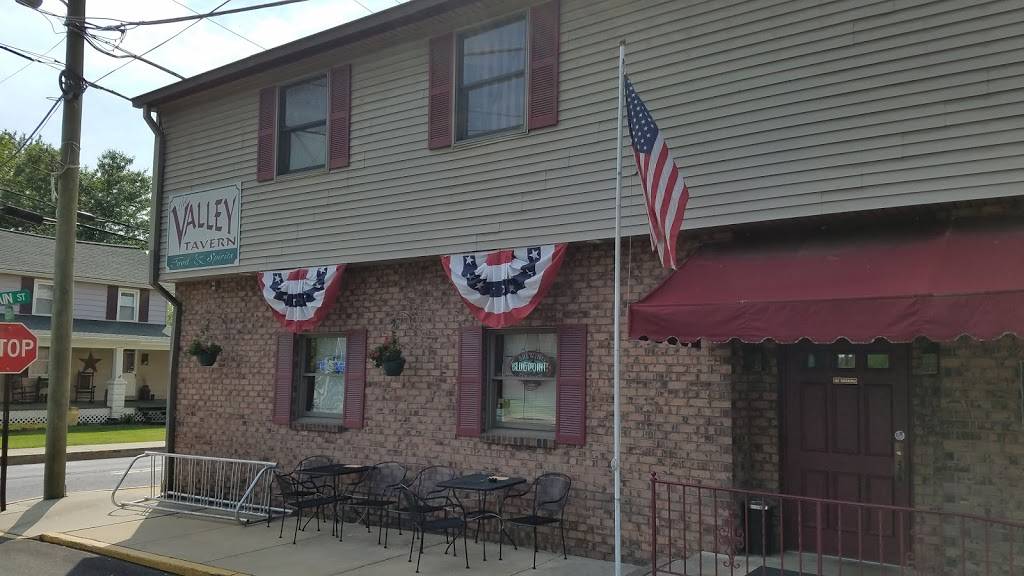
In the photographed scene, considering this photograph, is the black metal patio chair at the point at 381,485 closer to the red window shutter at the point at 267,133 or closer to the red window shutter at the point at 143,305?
the red window shutter at the point at 267,133

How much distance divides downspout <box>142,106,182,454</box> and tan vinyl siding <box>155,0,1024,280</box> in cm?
289

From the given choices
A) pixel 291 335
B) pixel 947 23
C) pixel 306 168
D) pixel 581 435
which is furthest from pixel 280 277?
pixel 947 23

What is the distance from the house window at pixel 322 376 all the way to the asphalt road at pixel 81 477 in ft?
16.1

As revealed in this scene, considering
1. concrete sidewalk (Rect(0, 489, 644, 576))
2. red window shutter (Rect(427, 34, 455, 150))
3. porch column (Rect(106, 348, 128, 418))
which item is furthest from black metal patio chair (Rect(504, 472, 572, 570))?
porch column (Rect(106, 348, 128, 418))

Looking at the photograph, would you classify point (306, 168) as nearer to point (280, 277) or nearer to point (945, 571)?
point (280, 277)

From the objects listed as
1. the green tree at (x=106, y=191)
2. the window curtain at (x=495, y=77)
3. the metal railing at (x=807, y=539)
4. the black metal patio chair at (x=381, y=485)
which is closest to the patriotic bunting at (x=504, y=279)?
the window curtain at (x=495, y=77)

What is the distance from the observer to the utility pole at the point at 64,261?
38.6 feet

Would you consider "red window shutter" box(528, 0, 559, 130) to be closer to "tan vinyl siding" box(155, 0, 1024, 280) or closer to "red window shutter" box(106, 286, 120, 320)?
"tan vinyl siding" box(155, 0, 1024, 280)

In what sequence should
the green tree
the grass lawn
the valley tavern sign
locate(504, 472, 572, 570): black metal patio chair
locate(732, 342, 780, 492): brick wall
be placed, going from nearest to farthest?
locate(732, 342, 780, 492): brick wall < locate(504, 472, 572, 570): black metal patio chair < the valley tavern sign < the grass lawn < the green tree

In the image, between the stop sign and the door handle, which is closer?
the door handle

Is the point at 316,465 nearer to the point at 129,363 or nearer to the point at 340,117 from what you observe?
the point at 340,117

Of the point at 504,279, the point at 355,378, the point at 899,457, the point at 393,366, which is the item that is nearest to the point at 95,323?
the point at 355,378

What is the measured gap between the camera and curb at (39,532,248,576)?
7.62 m

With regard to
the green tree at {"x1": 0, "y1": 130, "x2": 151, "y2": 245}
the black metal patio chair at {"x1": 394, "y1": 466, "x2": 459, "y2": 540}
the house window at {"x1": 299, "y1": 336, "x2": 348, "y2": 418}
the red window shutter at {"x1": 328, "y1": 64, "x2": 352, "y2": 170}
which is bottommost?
the black metal patio chair at {"x1": 394, "y1": 466, "x2": 459, "y2": 540}
